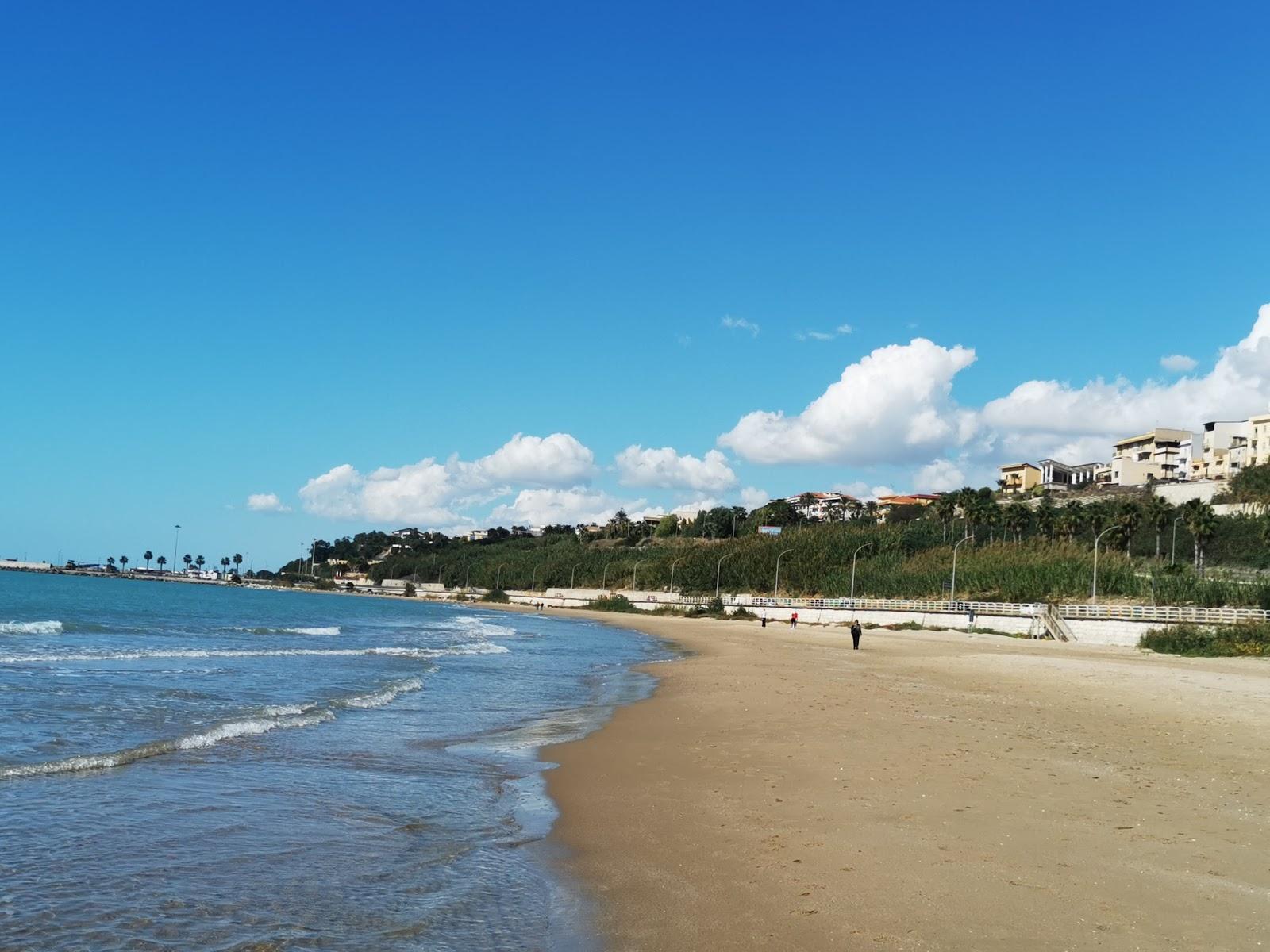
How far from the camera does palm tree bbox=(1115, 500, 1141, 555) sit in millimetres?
84688

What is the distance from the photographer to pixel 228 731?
16.4 m

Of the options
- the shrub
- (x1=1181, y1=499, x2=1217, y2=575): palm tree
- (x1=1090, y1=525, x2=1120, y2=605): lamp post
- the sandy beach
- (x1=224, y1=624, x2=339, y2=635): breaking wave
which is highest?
(x1=1181, y1=499, x2=1217, y2=575): palm tree

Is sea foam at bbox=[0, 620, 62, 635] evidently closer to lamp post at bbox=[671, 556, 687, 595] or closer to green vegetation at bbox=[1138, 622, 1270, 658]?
green vegetation at bbox=[1138, 622, 1270, 658]

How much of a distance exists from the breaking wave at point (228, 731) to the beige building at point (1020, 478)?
16546 cm

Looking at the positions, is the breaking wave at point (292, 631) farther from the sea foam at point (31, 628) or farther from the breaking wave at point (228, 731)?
the breaking wave at point (228, 731)

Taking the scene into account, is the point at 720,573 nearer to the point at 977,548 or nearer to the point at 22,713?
the point at 977,548

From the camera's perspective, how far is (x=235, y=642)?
146 feet

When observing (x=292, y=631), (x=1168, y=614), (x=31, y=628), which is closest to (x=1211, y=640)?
(x=1168, y=614)

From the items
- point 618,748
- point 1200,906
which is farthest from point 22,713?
point 1200,906

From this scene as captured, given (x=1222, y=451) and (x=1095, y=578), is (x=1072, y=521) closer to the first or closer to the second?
(x=1095, y=578)

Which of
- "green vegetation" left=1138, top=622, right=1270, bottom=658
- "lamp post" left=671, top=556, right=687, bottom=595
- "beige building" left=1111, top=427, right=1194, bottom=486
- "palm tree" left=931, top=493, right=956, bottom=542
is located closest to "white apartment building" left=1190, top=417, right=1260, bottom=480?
"beige building" left=1111, top=427, right=1194, bottom=486

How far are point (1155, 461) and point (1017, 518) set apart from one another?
186ft

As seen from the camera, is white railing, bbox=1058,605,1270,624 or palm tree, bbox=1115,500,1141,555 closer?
white railing, bbox=1058,605,1270,624

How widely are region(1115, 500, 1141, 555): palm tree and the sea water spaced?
232ft
